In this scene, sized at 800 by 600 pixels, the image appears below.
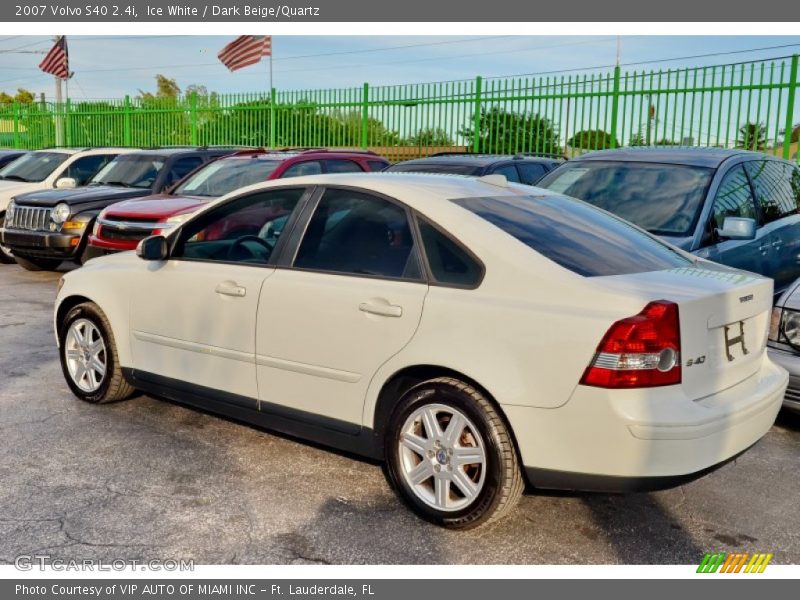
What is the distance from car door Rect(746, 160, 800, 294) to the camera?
7109 millimetres

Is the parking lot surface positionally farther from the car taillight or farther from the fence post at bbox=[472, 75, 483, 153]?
the fence post at bbox=[472, 75, 483, 153]

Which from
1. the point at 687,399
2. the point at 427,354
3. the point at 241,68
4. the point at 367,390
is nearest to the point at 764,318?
the point at 687,399

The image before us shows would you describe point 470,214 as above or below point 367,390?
above

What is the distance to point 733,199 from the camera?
6.76 metres

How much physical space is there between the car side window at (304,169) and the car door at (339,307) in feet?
18.2

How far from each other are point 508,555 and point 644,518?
805 millimetres

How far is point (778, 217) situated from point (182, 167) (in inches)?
306

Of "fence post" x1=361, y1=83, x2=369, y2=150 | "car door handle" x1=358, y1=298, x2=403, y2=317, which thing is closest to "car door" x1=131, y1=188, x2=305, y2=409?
"car door handle" x1=358, y1=298, x2=403, y2=317

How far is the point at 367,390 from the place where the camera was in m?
4.12

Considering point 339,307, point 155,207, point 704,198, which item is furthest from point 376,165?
point 339,307

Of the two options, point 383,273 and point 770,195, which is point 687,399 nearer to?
point 383,273

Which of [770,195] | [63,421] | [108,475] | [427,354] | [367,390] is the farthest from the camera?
[770,195]

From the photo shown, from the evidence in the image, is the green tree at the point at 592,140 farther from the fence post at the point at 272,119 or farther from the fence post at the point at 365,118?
the fence post at the point at 272,119

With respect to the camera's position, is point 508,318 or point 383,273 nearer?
point 508,318
